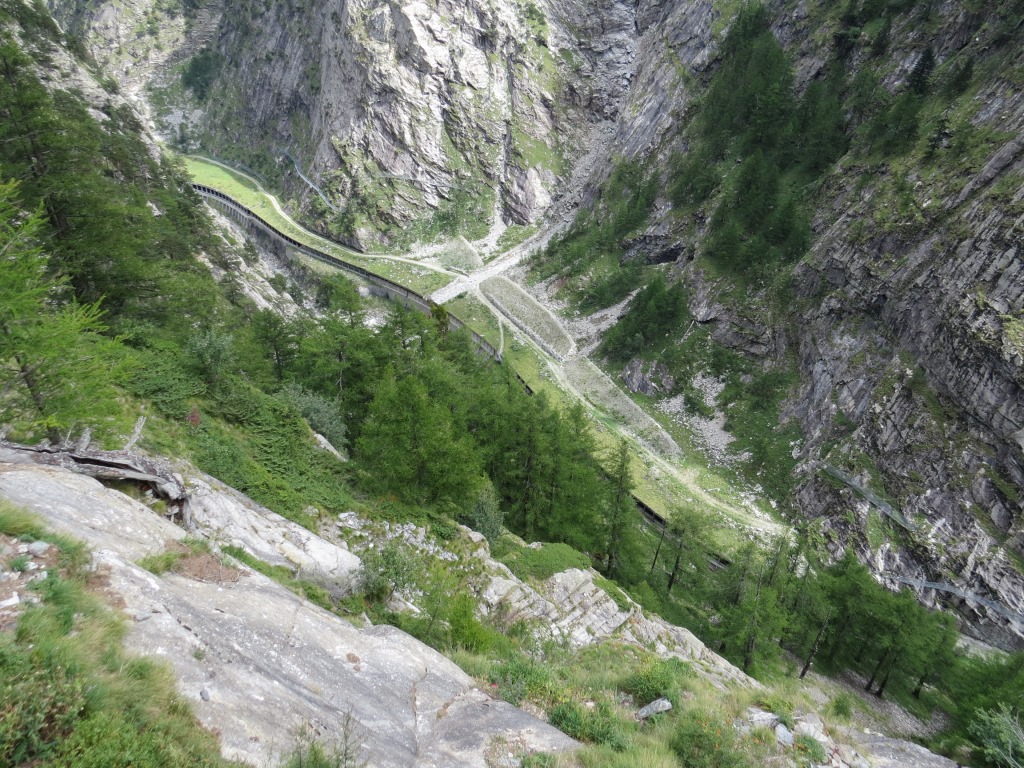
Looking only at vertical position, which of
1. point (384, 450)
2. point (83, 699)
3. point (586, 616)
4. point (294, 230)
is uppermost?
point (294, 230)

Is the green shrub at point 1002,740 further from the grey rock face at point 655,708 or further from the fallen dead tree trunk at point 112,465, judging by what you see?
the fallen dead tree trunk at point 112,465

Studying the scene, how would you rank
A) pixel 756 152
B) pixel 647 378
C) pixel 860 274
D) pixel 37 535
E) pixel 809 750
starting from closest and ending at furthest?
pixel 37 535
pixel 809 750
pixel 860 274
pixel 647 378
pixel 756 152

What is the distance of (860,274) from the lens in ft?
142

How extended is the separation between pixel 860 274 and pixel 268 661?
169ft

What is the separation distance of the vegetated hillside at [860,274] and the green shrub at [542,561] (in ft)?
78.9

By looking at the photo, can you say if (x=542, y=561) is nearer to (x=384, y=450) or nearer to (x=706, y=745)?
(x=384, y=450)

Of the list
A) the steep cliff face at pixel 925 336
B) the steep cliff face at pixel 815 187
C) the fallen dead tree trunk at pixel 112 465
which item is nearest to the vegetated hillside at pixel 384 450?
the fallen dead tree trunk at pixel 112 465

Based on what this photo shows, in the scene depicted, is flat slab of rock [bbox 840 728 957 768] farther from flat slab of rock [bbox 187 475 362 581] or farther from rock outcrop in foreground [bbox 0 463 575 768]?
flat slab of rock [bbox 187 475 362 581]

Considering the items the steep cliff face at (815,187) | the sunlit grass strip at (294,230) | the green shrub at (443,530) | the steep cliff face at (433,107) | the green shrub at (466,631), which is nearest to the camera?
the green shrub at (466,631)

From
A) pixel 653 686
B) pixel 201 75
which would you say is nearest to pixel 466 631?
pixel 653 686

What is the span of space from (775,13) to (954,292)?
191 ft

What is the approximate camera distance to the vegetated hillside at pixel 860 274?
3200cm

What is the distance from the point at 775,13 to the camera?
230 feet

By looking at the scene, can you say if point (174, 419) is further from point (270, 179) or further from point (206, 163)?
point (206, 163)
